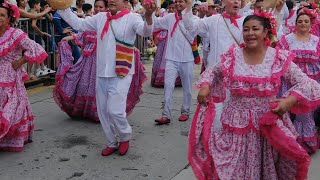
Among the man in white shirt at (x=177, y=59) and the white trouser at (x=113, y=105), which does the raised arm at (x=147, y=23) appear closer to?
the white trouser at (x=113, y=105)

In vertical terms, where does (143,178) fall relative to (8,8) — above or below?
below

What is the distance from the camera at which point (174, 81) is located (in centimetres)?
694

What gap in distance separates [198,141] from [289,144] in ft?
2.28

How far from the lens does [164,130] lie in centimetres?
655

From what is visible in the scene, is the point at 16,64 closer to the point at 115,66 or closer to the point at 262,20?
the point at 115,66

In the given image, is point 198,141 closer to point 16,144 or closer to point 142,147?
point 142,147

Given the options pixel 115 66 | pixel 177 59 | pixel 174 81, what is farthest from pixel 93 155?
pixel 177 59

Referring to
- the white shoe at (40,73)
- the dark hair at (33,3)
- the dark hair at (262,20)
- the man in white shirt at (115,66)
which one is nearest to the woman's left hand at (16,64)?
the man in white shirt at (115,66)

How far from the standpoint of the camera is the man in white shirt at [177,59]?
688 cm

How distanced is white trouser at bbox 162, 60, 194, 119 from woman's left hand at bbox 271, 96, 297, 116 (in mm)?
3408

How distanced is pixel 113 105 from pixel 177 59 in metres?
1.97

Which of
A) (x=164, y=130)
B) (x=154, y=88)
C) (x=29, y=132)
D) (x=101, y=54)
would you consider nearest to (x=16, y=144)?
(x=29, y=132)

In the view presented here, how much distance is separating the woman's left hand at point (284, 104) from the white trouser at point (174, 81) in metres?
3.41

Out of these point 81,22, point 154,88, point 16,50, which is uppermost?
point 81,22
